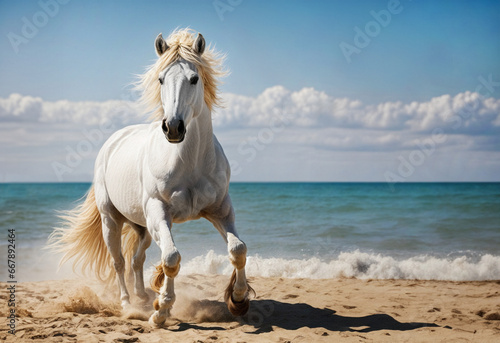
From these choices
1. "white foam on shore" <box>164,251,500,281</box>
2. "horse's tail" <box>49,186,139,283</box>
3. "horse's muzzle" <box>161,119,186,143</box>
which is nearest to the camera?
"horse's muzzle" <box>161,119,186,143</box>

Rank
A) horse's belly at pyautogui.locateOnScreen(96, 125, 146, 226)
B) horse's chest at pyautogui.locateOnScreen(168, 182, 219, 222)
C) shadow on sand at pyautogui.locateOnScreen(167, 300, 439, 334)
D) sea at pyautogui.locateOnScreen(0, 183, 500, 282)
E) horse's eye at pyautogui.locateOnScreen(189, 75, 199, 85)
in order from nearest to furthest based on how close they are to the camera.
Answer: horse's eye at pyautogui.locateOnScreen(189, 75, 199, 85)
horse's chest at pyautogui.locateOnScreen(168, 182, 219, 222)
shadow on sand at pyautogui.locateOnScreen(167, 300, 439, 334)
horse's belly at pyautogui.locateOnScreen(96, 125, 146, 226)
sea at pyautogui.locateOnScreen(0, 183, 500, 282)

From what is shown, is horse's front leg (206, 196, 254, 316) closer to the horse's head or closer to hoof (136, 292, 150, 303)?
the horse's head

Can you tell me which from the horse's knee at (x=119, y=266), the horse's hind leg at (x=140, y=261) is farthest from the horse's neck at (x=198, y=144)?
the horse's knee at (x=119, y=266)

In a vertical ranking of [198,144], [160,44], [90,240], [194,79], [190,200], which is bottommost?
[90,240]

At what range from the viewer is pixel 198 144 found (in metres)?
3.68

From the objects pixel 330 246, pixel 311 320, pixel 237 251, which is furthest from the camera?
pixel 330 246

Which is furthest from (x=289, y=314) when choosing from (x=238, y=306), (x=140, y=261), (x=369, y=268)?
(x=369, y=268)

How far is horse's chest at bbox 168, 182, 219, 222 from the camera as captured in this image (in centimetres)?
362

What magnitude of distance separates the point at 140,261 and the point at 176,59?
243 cm

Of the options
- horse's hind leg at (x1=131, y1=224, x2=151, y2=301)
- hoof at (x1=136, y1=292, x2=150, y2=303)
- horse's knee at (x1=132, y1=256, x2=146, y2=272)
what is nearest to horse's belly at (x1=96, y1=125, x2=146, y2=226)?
horse's hind leg at (x1=131, y1=224, x2=151, y2=301)

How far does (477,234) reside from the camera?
10.6 meters

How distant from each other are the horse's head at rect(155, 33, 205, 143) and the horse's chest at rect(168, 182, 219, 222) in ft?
1.87

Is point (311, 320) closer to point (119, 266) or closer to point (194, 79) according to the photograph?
point (119, 266)

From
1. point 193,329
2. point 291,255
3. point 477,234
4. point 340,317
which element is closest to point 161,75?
point 193,329
